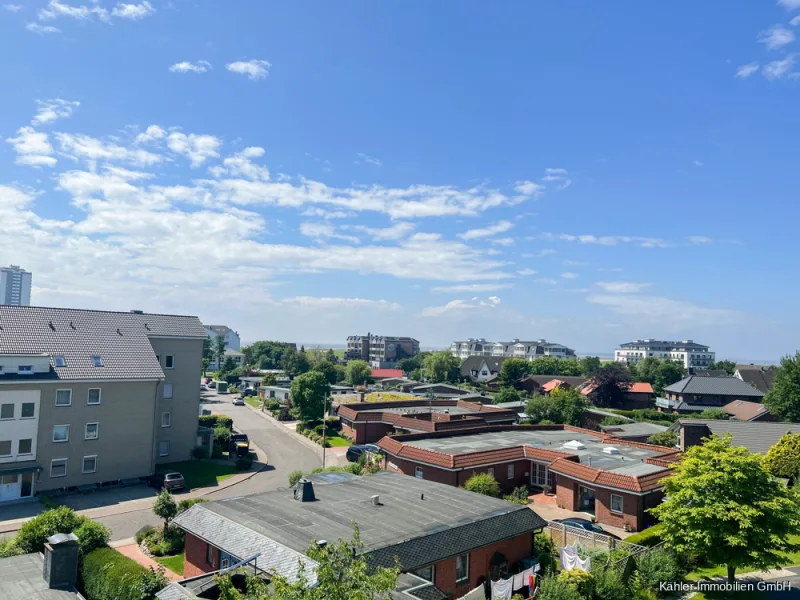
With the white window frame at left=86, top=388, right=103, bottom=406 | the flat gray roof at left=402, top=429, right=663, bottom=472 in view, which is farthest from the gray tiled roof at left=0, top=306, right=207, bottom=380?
the flat gray roof at left=402, top=429, right=663, bottom=472

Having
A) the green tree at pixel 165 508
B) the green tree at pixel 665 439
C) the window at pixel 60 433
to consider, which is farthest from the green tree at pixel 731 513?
the window at pixel 60 433

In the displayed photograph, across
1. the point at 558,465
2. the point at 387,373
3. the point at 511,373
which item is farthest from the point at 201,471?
the point at 387,373

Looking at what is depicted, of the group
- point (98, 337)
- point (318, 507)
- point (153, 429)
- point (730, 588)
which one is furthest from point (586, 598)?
point (98, 337)

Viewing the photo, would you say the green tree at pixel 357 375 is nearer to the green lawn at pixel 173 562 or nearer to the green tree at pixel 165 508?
the green tree at pixel 165 508

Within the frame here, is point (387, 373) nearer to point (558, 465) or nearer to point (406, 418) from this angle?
point (406, 418)

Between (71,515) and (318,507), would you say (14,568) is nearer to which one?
(71,515)
